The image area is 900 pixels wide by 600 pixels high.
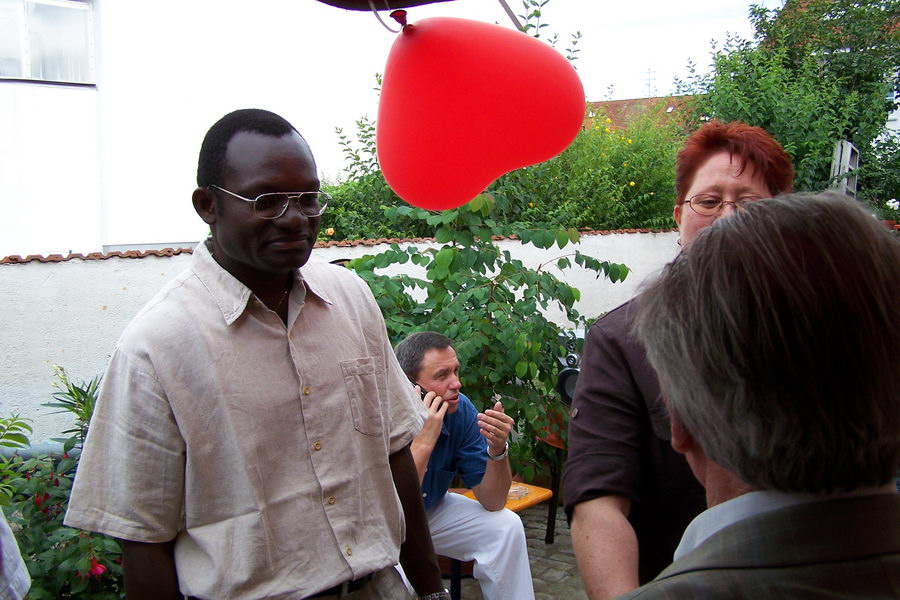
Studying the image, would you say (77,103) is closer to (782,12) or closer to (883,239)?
(883,239)

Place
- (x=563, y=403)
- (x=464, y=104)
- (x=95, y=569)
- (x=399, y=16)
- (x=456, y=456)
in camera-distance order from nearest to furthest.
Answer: (x=464, y=104)
(x=399, y=16)
(x=95, y=569)
(x=456, y=456)
(x=563, y=403)

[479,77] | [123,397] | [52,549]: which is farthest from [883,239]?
[52,549]

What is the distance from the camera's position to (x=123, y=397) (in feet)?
4.90

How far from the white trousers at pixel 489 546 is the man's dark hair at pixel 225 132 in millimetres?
2209

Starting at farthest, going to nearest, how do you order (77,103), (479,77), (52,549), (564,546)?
(77,103), (564,546), (52,549), (479,77)

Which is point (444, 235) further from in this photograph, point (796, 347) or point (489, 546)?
point (796, 347)

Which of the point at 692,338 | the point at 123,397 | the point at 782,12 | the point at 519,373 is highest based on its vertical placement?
the point at 782,12

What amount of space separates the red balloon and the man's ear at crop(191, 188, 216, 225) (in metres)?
0.52

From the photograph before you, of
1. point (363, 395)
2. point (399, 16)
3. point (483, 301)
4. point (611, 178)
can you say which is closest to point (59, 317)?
point (483, 301)

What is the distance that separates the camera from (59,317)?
17.3ft

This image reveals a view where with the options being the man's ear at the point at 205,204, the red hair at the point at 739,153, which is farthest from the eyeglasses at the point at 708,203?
the man's ear at the point at 205,204

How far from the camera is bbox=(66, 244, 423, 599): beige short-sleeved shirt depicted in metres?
1.49

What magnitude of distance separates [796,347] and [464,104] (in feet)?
1.99

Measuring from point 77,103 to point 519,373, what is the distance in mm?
5862
